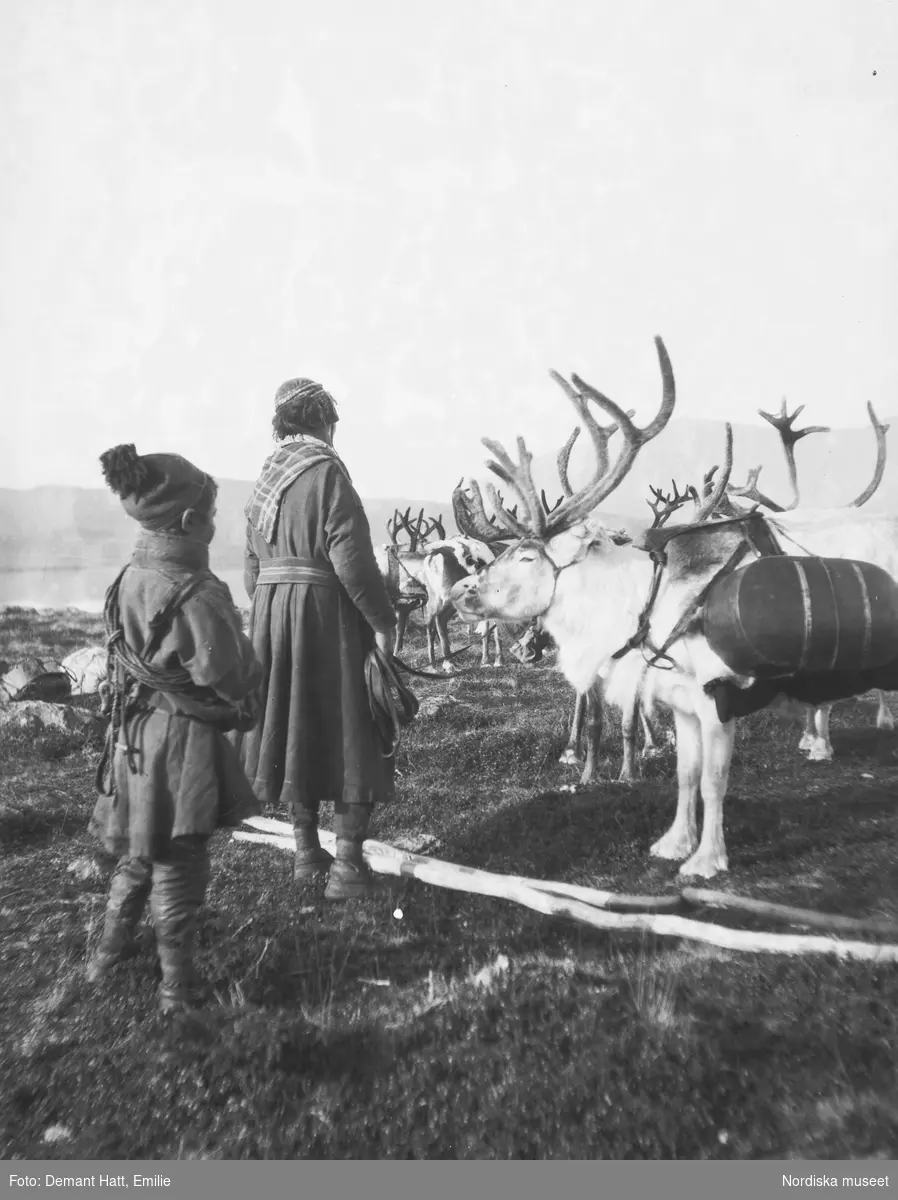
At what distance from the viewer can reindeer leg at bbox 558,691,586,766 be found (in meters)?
5.05

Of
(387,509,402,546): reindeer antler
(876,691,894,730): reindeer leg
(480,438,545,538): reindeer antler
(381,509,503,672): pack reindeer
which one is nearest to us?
(480,438,545,538): reindeer antler

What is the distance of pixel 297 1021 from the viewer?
213 centimetres

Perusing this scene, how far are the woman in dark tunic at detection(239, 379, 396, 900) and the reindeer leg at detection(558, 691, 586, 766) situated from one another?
232cm

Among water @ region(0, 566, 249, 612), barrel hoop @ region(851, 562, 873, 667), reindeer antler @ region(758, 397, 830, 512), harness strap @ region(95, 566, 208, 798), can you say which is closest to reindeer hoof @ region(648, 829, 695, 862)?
barrel hoop @ region(851, 562, 873, 667)

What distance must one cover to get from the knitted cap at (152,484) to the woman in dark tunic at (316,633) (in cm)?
74

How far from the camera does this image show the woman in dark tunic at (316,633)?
2.88 metres

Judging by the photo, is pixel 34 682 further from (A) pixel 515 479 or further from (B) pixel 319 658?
(A) pixel 515 479

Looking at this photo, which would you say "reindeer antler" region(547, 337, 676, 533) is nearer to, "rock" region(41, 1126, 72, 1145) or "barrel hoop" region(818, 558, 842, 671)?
"barrel hoop" region(818, 558, 842, 671)

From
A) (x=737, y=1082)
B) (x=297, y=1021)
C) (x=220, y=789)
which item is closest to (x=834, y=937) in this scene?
(x=737, y=1082)

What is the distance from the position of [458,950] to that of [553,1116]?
0.78 meters

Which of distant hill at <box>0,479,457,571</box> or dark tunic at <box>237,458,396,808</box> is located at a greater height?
distant hill at <box>0,479,457,571</box>

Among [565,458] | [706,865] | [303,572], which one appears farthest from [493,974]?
[565,458]

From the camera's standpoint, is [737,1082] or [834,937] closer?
[737,1082]
